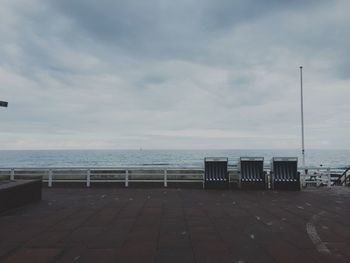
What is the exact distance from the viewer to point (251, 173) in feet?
49.2

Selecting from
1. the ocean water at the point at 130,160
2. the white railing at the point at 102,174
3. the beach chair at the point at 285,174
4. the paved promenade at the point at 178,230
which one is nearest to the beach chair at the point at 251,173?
the beach chair at the point at 285,174

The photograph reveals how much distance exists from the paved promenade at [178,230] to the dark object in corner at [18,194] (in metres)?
Result: 0.28

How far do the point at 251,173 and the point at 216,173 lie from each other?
1.39m

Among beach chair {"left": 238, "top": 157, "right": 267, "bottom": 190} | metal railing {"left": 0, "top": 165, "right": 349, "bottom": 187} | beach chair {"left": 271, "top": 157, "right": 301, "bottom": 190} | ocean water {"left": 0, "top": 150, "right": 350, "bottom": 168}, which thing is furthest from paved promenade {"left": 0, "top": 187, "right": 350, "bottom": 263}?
ocean water {"left": 0, "top": 150, "right": 350, "bottom": 168}

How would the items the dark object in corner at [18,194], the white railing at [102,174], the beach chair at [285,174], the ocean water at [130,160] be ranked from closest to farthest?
the dark object in corner at [18,194]
the beach chair at [285,174]
the white railing at [102,174]
the ocean water at [130,160]

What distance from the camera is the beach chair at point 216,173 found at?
14.9 m

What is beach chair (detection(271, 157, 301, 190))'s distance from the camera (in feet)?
48.0

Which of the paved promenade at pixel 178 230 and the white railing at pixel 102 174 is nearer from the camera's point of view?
the paved promenade at pixel 178 230

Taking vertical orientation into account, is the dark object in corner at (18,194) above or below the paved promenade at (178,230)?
above

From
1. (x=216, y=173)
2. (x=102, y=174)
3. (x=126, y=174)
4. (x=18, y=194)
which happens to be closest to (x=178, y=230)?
(x=18, y=194)

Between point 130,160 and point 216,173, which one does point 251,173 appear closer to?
point 216,173

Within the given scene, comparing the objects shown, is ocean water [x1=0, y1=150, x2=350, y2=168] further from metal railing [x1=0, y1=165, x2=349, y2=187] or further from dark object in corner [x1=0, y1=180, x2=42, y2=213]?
dark object in corner [x1=0, y1=180, x2=42, y2=213]

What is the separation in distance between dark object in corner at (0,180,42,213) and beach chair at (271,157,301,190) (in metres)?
8.67

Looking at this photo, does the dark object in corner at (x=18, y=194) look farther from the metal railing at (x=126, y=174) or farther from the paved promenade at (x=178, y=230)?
the metal railing at (x=126, y=174)
